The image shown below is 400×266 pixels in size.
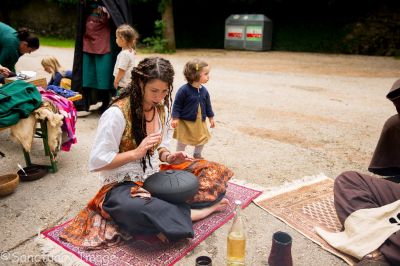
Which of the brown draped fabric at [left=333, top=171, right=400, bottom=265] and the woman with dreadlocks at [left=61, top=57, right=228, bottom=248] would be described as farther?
the brown draped fabric at [left=333, top=171, right=400, bottom=265]

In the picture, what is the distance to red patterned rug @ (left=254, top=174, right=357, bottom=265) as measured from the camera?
116 inches

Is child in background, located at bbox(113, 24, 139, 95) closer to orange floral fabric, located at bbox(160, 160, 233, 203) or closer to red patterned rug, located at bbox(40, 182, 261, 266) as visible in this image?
orange floral fabric, located at bbox(160, 160, 233, 203)

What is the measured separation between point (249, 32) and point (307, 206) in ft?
48.7

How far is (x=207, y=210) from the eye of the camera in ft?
10.0

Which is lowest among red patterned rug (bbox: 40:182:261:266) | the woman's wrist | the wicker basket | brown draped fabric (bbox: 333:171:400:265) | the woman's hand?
red patterned rug (bbox: 40:182:261:266)

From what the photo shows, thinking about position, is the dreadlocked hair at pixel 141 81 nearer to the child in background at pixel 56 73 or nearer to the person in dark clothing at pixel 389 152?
the person in dark clothing at pixel 389 152

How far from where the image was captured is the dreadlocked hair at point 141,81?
100 inches

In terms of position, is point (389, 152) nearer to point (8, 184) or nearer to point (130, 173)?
point (130, 173)

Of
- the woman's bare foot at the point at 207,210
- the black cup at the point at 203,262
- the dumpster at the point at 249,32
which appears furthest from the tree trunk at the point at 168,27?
the black cup at the point at 203,262

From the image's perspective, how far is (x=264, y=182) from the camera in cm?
382

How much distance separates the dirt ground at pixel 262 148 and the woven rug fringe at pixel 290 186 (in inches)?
4.2

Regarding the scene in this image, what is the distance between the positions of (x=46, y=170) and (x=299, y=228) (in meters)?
2.70

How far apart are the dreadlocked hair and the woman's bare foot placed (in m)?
0.76

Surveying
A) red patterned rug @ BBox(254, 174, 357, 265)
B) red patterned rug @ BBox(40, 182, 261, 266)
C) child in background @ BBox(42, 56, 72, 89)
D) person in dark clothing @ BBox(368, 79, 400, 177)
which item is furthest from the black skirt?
child in background @ BBox(42, 56, 72, 89)
